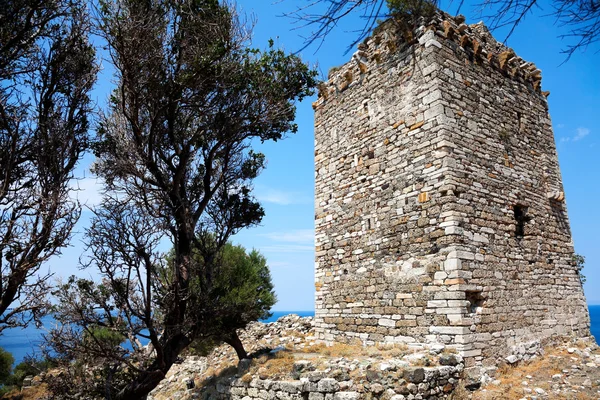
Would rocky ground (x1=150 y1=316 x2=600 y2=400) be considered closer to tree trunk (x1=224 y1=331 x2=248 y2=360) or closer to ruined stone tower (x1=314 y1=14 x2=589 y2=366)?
ruined stone tower (x1=314 y1=14 x2=589 y2=366)

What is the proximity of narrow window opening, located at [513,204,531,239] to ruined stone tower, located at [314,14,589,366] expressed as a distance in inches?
1.7

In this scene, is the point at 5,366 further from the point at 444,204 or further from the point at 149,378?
the point at 444,204

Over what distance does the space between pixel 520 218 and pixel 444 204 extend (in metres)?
2.65

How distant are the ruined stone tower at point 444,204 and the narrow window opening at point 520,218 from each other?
0.14ft

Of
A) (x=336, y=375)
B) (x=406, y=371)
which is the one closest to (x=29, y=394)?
(x=336, y=375)

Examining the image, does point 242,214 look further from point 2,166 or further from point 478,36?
point 478,36

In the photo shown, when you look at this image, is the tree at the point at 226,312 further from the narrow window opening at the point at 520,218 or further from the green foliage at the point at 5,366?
the green foliage at the point at 5,366

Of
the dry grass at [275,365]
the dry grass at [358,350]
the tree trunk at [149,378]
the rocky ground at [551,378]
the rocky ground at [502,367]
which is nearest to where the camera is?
the rocky ground at [551,378]

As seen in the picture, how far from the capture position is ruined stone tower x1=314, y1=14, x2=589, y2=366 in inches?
296

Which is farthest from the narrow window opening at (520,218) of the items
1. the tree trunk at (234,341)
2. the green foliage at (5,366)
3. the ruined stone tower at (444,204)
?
the green foliage at (5,366)

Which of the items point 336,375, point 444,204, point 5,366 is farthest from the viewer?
point 5,366

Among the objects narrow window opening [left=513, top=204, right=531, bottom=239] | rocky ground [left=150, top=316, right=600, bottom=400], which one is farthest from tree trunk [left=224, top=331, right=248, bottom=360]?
narrow window opening [left=513, top=204, right=531, bottom=239]

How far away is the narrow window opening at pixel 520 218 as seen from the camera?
8.87 metres

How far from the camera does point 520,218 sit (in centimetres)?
899
